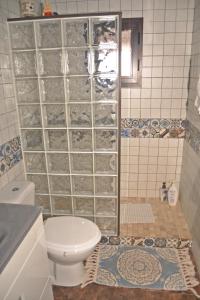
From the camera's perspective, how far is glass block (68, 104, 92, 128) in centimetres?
176

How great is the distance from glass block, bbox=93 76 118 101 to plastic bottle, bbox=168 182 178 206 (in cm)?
120

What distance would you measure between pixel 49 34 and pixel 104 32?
1.24ft

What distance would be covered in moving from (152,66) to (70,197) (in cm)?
138

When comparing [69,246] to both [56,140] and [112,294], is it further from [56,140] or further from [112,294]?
[56,140]

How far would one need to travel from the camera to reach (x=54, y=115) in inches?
71.1

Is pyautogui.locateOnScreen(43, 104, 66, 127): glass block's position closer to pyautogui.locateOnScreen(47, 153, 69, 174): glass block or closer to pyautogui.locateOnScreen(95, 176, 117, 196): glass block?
pyautogui.locateOnScreen(47, 153, 69, 174): glass block

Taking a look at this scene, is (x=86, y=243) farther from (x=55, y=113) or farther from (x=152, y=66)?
(x=152, y=66)

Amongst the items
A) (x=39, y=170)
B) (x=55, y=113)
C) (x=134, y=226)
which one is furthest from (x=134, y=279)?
(x=55, y=113)

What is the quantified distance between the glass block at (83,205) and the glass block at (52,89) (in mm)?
810

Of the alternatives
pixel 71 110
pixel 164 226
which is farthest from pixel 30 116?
pixel 164 226

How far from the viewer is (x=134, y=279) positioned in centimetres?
173

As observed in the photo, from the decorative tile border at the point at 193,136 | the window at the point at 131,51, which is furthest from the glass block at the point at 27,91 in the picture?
the decorative tile border at the point at 193,136

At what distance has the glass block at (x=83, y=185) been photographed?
1930 millimetres

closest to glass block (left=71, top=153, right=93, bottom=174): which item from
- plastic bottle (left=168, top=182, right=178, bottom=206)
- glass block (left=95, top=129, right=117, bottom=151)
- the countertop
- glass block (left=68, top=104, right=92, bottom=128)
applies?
glass block (left=95, top=129, right=117, bottom=151)
